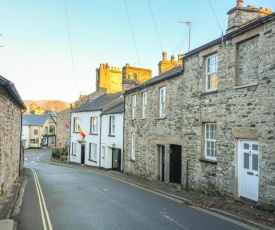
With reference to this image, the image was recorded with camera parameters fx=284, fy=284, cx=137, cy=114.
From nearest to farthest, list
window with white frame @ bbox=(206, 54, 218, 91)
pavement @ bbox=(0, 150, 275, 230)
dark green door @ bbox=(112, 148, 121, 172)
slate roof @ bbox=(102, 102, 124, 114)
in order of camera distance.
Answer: pavement @ bbox=(0, 150, 275, 230) → window with white frame @ bbox=(206, 54, 218, 91) → slate roof @ bbox=(102, 102, 124, 114) → dark green door @ bbox=(112, 148, 121, 172)

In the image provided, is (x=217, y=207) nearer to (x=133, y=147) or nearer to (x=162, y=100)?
(x=162, y=100)

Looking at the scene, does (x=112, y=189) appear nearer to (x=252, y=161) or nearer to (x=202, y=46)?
(x=252, y=161)

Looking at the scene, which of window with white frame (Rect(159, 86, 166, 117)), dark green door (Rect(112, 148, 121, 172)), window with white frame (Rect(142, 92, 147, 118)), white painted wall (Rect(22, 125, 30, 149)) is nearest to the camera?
window with white frame (Rect(159, 86, 166, 117))

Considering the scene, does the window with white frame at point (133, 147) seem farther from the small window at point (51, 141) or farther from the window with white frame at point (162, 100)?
the small window at point (51, 141)

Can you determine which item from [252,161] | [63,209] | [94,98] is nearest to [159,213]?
[63,209]

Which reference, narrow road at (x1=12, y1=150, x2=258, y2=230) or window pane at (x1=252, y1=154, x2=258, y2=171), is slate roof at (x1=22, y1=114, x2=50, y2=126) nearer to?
narrow road at (x1=12, y1=150, x2=258, y2=230)

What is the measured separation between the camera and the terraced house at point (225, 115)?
32.8 ft

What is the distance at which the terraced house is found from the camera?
10.0 metres

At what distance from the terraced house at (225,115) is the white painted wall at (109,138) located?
6.97 meters

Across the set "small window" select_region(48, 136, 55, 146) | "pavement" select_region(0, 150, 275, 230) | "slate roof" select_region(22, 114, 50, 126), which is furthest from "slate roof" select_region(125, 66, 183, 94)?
"small window" select_region(48, 136, 55, 146)

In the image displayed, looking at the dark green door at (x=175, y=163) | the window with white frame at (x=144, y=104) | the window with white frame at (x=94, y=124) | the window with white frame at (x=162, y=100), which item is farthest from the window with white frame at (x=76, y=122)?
the dark green door at (x=175, y=163)

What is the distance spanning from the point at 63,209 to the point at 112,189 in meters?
4.88

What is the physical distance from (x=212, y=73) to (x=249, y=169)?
468cm

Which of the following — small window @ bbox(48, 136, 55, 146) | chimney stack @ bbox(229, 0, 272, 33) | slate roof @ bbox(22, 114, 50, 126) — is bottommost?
small window @ bbox(48, 136, 55, 146)
